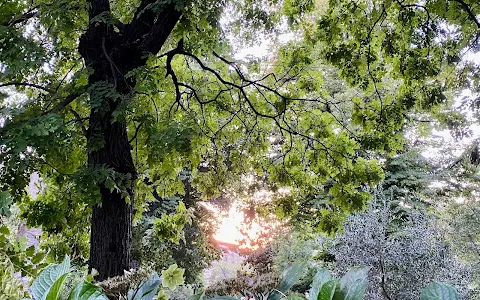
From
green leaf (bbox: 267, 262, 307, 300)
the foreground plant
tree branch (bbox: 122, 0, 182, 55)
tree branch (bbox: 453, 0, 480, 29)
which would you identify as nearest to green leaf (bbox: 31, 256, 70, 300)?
the foreground plant

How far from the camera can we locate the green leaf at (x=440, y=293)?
494 mm

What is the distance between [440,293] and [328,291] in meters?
0.13

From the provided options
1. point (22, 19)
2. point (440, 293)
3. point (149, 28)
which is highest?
point (22, 19)

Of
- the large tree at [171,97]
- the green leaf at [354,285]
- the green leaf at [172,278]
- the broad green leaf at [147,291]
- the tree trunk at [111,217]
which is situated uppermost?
the large tree at [171,97]

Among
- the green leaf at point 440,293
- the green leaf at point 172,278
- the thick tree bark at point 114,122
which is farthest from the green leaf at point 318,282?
the thick tree bark at point 114,122

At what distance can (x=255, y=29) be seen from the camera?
3439 millimetres

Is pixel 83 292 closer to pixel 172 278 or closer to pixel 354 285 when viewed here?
pixel 354 285

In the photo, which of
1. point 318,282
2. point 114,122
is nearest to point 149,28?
point 114,122

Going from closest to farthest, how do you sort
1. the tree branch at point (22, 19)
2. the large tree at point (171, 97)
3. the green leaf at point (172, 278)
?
the green leaf at point (172, 278) → the large tree at point (171, 97) → the tree branch at point (22, 19)

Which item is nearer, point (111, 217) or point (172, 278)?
point (172, 278)

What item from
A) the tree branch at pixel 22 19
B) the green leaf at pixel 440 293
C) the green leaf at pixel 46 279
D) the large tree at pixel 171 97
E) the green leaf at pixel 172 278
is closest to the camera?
the green leaf at pixel 440 293

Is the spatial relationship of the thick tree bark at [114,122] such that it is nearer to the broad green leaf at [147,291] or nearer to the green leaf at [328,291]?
the broad green leaf at [147,291]

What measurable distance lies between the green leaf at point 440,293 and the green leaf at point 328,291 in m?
0.11

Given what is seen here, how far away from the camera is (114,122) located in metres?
2.63
